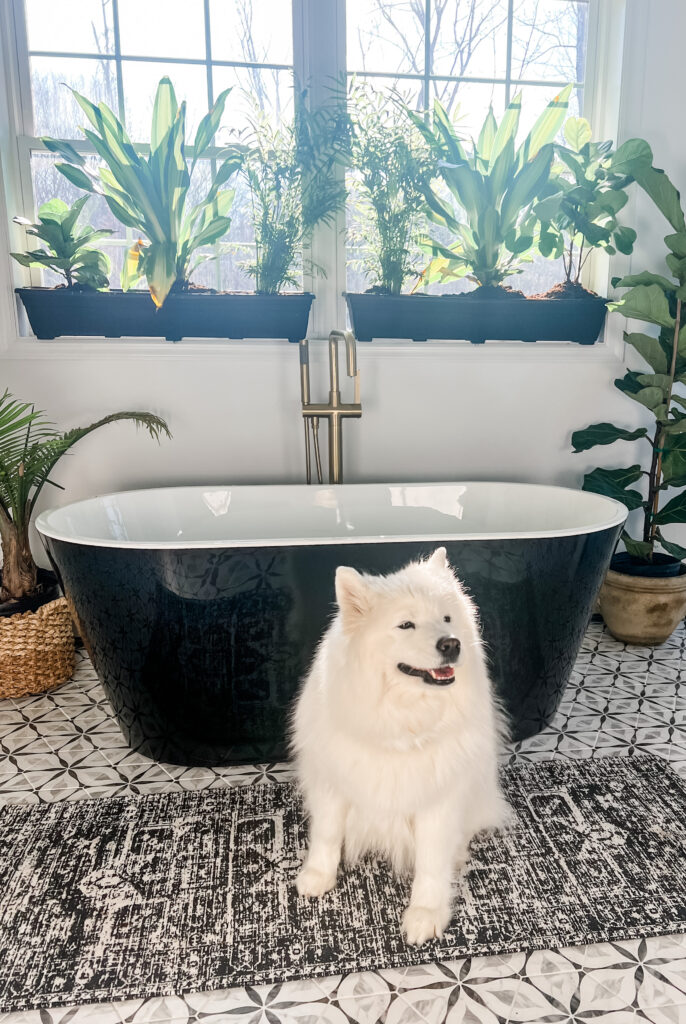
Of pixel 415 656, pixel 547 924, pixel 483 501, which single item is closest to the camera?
pixel 415 656

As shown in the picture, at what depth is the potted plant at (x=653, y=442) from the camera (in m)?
2.39

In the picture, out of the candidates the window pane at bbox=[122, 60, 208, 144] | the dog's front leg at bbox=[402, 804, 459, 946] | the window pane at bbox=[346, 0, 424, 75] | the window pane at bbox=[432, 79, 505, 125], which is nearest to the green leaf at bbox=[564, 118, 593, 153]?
the window pane at bbox=[432, 79, 505, 125]

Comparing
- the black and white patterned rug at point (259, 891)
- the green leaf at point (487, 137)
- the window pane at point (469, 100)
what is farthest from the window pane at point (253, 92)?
the black and white patterned rug at point (259, 891)

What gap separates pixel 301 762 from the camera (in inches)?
57.2

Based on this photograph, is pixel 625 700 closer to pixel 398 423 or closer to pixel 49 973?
pixel 398 423

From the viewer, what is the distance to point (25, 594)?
89.4 inches

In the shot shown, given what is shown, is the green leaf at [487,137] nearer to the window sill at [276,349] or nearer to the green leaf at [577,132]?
the green leaf at [577,132]

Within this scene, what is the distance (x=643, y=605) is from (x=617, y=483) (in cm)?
46

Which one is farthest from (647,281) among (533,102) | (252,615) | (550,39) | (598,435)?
(252,615)

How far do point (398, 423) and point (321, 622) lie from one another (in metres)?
1.19

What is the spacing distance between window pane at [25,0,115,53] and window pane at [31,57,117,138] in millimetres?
44

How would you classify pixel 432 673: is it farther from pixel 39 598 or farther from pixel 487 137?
pixel 487 137

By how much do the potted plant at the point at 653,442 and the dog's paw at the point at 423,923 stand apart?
156 cm

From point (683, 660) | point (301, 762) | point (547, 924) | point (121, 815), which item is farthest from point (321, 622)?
point (683, 660)
